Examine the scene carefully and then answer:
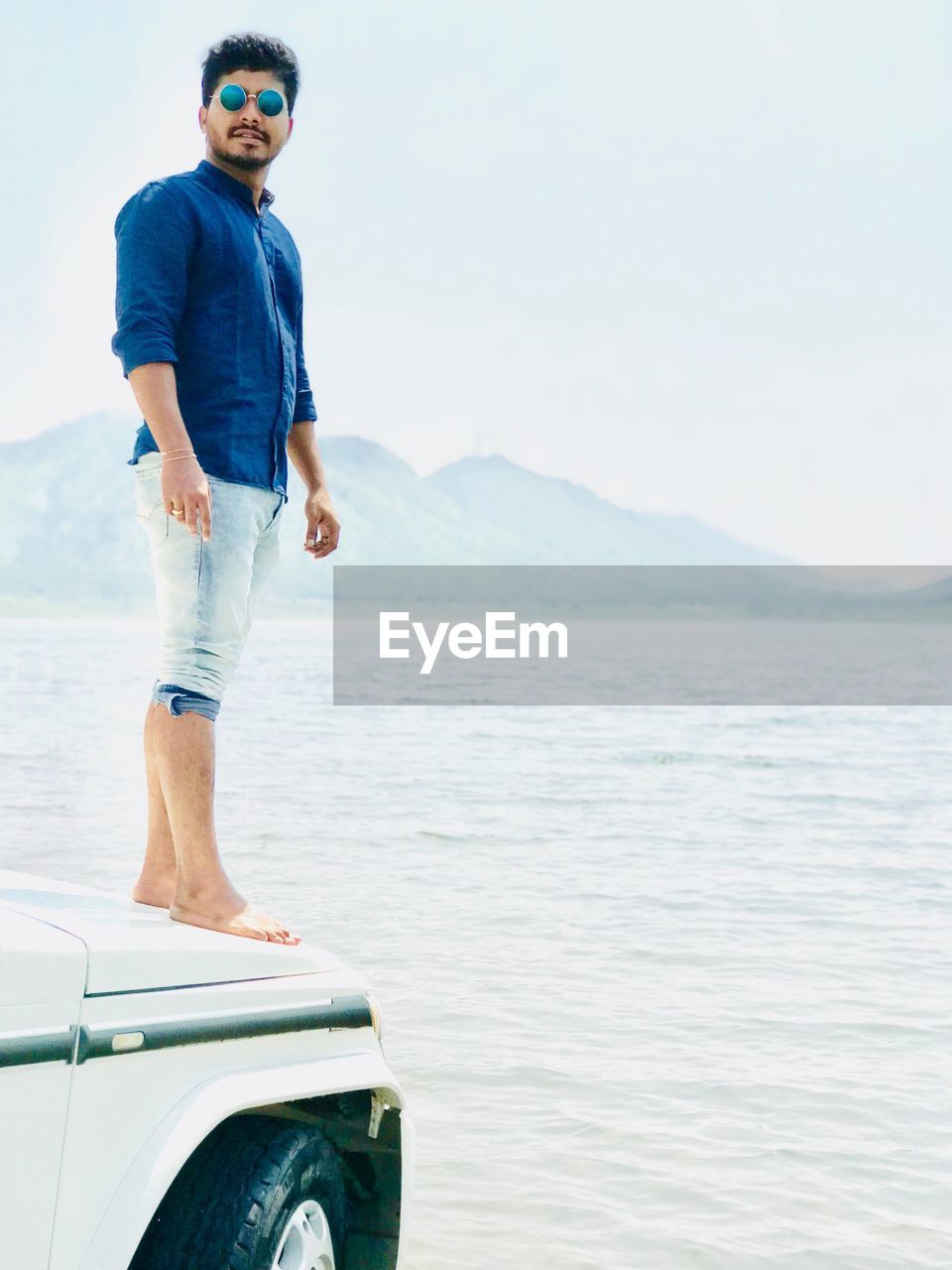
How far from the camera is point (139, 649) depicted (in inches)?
3649

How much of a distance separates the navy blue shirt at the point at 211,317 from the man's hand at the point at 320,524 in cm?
36

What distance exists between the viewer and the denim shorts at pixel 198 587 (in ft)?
11.8

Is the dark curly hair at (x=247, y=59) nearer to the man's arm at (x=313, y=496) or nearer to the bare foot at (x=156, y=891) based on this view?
the man's arm at (x=313, y=496)

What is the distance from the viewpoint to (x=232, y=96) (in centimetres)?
373

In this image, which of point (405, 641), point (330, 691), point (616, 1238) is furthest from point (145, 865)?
point (405, 641)

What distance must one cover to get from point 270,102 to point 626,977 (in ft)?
18.0

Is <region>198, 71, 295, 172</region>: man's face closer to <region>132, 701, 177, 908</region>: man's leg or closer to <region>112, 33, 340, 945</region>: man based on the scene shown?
<region>112, 33, 340, 945</region>: man

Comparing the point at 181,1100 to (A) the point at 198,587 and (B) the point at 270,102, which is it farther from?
(B) the point at 270,102

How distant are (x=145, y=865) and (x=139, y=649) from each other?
298 ft

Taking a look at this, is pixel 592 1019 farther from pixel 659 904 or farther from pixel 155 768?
pixel 155 768

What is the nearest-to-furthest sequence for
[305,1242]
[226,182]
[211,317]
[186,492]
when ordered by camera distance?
[305,1242], [186,492], [211,317], [226,182]

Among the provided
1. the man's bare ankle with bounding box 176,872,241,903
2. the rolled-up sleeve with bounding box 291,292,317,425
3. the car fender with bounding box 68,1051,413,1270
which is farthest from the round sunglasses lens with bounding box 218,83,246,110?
the car fender with bounding box 68,1051,413,1270

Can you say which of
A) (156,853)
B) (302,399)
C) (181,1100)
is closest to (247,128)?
(302,399)

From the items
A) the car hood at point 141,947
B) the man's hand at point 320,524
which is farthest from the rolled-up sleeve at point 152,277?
the car hood at point 141,947
